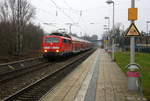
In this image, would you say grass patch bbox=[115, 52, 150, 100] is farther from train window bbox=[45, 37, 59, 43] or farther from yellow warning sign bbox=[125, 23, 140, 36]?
train window bbox=[45, 37, 59, 43]

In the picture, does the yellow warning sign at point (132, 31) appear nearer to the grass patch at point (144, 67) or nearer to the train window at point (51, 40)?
the grass patch at point (144, 67)

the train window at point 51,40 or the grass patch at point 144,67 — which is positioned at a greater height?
the train window at point 51,40

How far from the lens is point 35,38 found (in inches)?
2060

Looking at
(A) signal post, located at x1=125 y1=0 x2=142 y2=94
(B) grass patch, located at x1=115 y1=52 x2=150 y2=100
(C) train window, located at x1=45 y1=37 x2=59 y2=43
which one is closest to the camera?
(A) signal post, located at x1=125 y1=0 x2=142 y2=94

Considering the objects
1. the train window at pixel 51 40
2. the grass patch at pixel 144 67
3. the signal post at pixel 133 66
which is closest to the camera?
the signal post at pixel 133 66

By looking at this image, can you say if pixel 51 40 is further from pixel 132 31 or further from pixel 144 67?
pixel 132 31

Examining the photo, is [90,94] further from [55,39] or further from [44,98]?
[55,39]

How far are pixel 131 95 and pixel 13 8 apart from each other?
1324 inches

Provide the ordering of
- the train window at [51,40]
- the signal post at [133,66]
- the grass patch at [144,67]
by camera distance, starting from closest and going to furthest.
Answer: the signal post at [133,66], the grass patch at [144,67], the train window at [51,40]

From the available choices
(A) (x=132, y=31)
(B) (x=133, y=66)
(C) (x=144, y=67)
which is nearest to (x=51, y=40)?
(C) (x=144, y=67)

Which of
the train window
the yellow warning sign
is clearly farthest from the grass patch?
the train window

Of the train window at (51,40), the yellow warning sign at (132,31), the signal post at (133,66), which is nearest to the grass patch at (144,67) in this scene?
the signal post at (133,66)

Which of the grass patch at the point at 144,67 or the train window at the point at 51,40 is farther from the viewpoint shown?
the train window at the point at 51,40

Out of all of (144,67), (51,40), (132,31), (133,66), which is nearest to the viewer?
(133,66)
